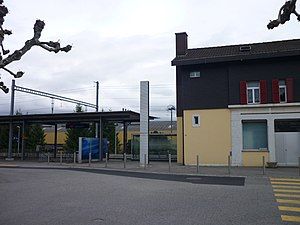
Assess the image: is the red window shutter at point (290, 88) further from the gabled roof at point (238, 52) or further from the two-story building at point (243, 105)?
the gabled roof at point (238, 52)

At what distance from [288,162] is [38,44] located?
22.8 metres

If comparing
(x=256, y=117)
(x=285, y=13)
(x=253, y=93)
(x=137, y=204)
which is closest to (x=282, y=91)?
(x=253, y=93)

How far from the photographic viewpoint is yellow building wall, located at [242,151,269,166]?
2644cm

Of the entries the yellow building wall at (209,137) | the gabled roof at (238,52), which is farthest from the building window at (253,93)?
the gabled roof at (238,52)

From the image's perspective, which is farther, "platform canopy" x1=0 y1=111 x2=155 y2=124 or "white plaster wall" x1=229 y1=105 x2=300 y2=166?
"platform canopy" x1=0 y1=111 x2=155 y2=124

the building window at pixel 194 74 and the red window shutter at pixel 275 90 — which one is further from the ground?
the building window at pixel 194 74

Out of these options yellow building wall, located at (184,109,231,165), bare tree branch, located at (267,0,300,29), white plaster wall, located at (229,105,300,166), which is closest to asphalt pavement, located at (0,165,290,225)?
bare tree branch, located at (267,0,300,29)

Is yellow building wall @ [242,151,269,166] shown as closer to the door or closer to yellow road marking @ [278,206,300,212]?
the door

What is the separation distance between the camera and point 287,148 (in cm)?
2644

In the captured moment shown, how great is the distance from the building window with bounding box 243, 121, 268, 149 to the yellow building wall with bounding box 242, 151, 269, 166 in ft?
1.85

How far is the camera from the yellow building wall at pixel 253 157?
26.4 m

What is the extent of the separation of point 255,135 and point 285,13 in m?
21.9

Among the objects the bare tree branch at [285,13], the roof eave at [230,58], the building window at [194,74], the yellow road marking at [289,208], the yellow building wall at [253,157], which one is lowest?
the yellow road marking at [289,208]

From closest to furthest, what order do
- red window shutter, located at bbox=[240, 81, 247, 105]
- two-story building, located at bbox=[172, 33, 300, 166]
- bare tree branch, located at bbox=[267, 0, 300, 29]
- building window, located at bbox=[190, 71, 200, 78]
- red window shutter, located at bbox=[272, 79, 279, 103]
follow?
bare tree branch, located at bbox=[267, 0, 300, 29] → two-story building, located at bbox=[172, 33, 300, 166] → red window shutter, located at bbox=[272, 79, 279, 103] → red window shutter, located at bbox=[240, 81, 247, 105] → building window, located at bbox=[190, 71, 200, 78]
